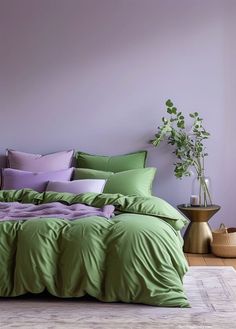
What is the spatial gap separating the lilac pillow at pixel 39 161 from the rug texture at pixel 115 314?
1853 mm

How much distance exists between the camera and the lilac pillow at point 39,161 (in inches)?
184

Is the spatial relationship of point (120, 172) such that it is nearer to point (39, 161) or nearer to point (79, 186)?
point (79, 186)

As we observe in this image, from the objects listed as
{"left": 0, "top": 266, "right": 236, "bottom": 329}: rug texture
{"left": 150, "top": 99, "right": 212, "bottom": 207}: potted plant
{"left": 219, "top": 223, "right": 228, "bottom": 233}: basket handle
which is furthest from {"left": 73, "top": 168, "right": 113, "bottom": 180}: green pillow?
{"left": 0, "top": 266, "right": 236, "bottom": 329}: rug texture

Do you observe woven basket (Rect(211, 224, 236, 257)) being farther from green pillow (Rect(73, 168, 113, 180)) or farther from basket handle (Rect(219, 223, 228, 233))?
green pillow (Rect(73, 168, 113, 180))

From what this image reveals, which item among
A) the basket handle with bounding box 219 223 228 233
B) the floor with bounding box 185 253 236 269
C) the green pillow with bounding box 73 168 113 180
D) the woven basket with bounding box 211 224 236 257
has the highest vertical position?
the green pillow with bounding box 73 168 113 180

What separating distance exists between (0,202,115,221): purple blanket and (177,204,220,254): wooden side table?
1282 millimetres

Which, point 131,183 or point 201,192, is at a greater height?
point 131,183

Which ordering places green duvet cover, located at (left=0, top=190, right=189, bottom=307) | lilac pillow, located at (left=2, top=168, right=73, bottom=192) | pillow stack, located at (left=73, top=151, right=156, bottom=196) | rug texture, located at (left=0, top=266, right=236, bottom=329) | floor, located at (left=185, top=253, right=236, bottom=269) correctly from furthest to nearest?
lilac pillow, located at (left=2, top=168, right=73, bottom=192)
pillow stack, located at (left=73, top=151, right=156, bottom=196)
floor, located at (left=185, top=253, right=236, bottom=269)
green duvet cover, located at (left=0, top=190, right=189, bottom=307)
rug texture, located at (left=0, top=266, right=236, bottom=329)

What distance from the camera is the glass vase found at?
464 cm

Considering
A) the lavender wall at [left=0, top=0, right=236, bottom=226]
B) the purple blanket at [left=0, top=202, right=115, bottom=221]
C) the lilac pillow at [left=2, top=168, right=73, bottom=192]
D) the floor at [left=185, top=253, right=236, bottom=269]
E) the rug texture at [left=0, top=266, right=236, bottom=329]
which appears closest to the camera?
the rug texture at [left=0, top=266, right=236, bottom=329]

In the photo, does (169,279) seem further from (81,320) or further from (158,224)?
(81,320)

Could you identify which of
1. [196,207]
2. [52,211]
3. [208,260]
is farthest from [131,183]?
[52,211]

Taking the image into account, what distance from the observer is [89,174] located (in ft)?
14.7

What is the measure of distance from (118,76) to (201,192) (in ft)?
4.69
